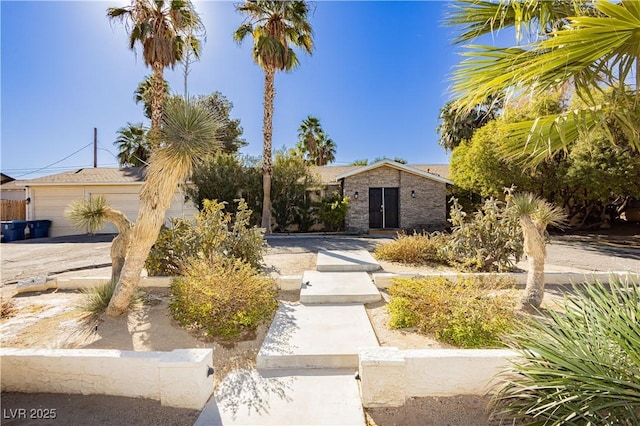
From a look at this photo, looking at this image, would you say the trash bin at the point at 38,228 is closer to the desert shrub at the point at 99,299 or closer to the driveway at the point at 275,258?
the driveway at the point at 275,258

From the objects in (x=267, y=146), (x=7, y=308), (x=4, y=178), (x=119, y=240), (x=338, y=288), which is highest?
(x=267, y=146)

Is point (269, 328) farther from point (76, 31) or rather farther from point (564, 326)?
point (76, 31)

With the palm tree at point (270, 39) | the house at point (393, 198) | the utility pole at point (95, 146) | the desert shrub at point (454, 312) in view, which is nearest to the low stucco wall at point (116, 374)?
the desert shrub at point (454, 312)

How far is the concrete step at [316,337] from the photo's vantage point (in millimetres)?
3201

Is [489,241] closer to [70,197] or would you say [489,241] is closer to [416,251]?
[416,251]

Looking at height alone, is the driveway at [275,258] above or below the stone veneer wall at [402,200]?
below

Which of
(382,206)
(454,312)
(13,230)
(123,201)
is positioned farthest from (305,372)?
(13,230)

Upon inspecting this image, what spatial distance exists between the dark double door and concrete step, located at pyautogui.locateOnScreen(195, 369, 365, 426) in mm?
13208

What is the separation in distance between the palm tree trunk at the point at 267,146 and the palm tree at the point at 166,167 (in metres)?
10.0

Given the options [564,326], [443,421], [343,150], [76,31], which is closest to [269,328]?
[443,421]

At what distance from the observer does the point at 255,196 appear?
590 inches

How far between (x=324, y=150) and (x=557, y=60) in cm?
2788

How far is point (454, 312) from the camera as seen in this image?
358 centimetres

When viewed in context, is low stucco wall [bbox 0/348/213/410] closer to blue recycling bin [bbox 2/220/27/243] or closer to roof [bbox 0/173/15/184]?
blue recycling bin [bbox 2/220/27/243]
